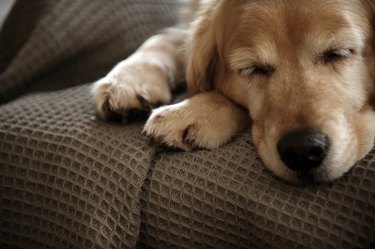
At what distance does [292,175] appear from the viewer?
1126 millimetres

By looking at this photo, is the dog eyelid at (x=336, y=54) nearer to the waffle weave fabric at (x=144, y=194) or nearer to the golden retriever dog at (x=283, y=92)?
the golden retriever dog at (x=283, y=92)

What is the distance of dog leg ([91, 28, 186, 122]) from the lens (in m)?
1.39

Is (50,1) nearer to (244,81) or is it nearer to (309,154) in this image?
(244,81)

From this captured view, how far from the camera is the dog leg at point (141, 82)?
1388 mm

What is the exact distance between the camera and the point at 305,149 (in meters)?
1.10

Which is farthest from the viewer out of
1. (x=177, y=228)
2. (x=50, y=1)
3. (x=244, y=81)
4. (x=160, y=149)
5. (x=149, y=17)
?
(x=149, y=17)

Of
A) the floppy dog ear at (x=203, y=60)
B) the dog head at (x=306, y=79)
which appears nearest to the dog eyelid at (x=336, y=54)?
the dog head at (x=306, y=79)

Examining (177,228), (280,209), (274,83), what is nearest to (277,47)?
(274,83)

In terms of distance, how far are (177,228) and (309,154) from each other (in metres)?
0.39

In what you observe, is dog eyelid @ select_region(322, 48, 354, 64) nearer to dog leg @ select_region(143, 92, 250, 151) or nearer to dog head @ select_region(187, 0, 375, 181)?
dog head @ select_region(187, 0, 375, 181)

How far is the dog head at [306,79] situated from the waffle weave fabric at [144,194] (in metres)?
0.05

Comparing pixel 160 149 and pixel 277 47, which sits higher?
pixel 277 47

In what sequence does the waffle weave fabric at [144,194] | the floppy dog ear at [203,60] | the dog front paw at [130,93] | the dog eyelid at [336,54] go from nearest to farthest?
the waffle weave fabric at [144,194]
the dog eyelid at [336,54]
the dog front paw at [130,93]
the floppy dog ear at [203,60]

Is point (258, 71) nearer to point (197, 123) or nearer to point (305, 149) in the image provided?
point (197, 123)
